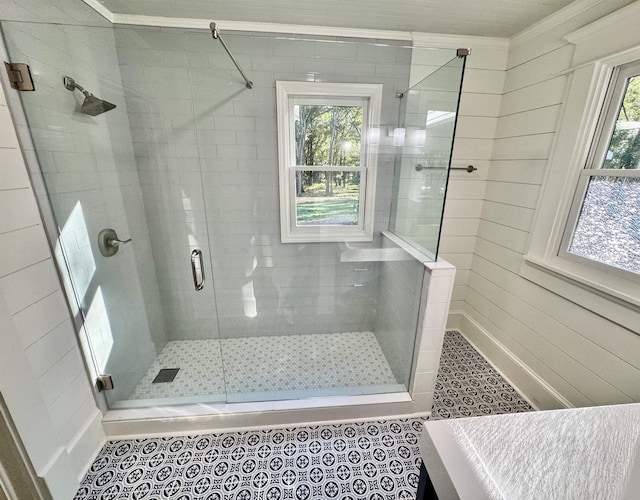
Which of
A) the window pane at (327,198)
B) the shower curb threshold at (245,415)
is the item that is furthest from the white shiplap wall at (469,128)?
the shower curb threshold at (245,415)

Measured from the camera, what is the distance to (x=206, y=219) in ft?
6.72

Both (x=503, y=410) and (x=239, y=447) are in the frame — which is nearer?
(x=239, y=447)

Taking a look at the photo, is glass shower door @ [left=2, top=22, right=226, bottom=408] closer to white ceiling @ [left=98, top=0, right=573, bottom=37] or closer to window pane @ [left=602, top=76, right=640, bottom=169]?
white ceiling @ [left=98, top=0, right=573, bottom=37]

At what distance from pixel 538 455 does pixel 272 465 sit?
49.4 inches

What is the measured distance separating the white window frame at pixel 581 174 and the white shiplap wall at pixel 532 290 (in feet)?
0.21

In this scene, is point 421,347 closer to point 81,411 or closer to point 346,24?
point 81,411

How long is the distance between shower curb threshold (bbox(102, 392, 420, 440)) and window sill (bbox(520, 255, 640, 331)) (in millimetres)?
1128

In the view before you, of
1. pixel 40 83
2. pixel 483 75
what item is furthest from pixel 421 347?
pixel 40 83

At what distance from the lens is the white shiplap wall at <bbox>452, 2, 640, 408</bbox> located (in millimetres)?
1367

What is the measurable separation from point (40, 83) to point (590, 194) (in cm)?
285

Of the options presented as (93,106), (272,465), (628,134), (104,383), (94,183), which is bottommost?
(272,465)

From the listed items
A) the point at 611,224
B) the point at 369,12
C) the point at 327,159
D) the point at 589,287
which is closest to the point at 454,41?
the point at 369,12

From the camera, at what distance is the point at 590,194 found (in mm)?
1487

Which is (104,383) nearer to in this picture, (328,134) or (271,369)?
(271,369)
